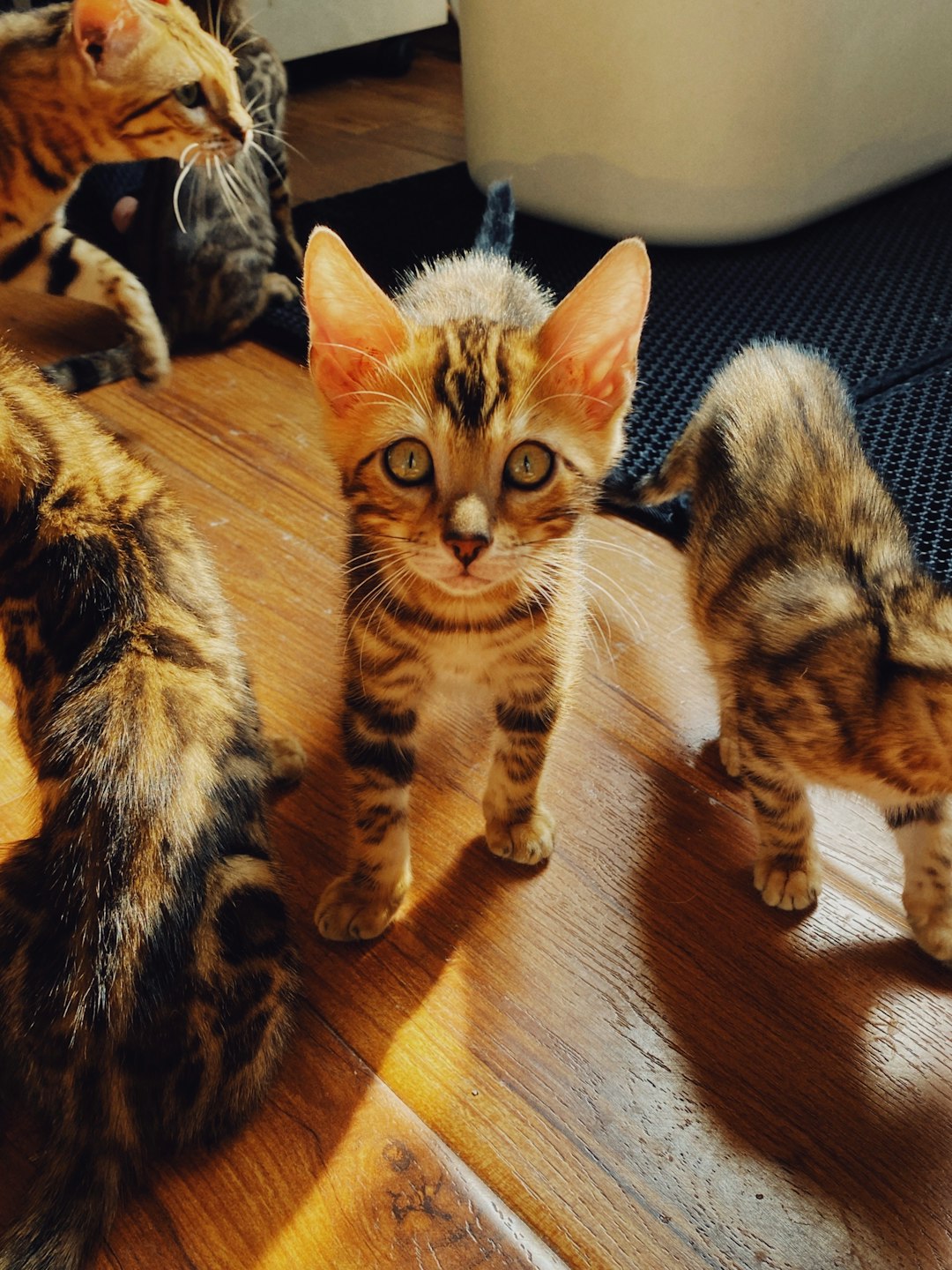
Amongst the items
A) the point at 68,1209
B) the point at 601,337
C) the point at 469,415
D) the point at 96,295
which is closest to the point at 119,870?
the point at 68,1209

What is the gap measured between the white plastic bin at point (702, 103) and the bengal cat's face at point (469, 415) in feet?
4.86

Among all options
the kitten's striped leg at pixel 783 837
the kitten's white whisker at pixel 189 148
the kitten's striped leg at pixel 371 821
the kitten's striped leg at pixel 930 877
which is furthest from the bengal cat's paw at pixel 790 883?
the kitten's white whisker at pixel 189 148

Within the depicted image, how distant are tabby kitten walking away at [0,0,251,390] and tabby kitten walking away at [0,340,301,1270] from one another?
0.99m

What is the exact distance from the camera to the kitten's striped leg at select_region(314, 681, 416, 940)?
3.72ft

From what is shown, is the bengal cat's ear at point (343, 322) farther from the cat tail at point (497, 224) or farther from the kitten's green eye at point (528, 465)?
the cat tail at point (497, 224)

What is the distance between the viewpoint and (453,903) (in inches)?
46.7

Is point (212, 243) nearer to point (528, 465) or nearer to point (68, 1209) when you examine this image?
point (528, 465)

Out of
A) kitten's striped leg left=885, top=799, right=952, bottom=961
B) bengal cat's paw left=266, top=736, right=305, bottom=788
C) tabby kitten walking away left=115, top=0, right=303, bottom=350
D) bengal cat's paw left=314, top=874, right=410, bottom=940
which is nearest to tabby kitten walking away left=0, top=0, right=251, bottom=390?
tabby kitten walking away left=115, top=0, right=303, bottom=350

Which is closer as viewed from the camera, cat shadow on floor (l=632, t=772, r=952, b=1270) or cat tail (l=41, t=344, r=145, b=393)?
cat shadow on floor (l=632, t=772, r=952, b=1270)

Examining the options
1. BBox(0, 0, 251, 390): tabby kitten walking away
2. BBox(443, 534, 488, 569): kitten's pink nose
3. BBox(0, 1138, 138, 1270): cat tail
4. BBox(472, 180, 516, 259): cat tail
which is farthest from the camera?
BBox(0, 0, 251, 390): tabby kitten walking away

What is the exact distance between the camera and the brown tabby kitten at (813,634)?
3.50 ft

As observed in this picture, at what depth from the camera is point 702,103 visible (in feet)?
7.37

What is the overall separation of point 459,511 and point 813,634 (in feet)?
1.41

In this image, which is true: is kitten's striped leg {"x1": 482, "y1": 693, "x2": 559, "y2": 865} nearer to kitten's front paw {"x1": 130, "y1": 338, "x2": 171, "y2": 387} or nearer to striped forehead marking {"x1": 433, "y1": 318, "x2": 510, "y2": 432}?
striped forehead marking {"x1": 433, "y1": 318, "x2": 510, "y2": 432}
